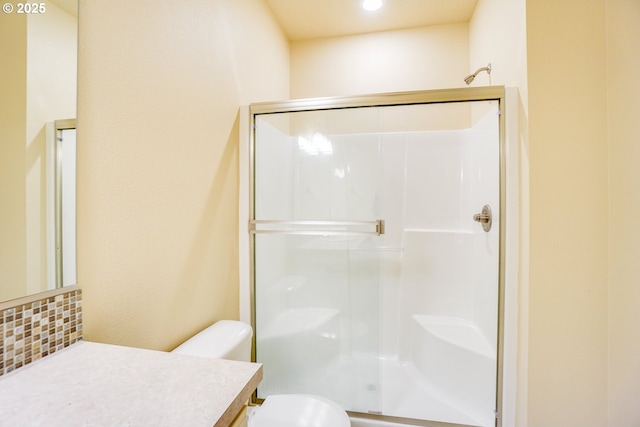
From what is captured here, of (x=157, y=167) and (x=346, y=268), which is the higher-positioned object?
(x=157, y=167)

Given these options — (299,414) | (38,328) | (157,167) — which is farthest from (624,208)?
(38,328)

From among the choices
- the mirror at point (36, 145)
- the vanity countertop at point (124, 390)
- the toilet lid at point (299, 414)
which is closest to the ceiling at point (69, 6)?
the mirror at point (36, 145)

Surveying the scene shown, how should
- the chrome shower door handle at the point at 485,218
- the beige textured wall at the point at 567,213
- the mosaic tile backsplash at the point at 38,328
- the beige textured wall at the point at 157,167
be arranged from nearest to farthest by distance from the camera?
the mosaic tile backsplash at the point at 38,328 < the beige textured wall at the point at 157,167 < the beige textured wall at the point at 567,213 < the chrome shower door handle at the point at 485,218

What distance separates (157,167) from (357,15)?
1916 millimetres

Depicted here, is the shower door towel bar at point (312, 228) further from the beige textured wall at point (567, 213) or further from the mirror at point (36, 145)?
the mirror at point (36, 145)

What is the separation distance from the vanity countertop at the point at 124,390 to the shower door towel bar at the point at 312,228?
91cm

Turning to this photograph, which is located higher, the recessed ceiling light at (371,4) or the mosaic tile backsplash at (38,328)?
the recessed ceiling light at (371,4)

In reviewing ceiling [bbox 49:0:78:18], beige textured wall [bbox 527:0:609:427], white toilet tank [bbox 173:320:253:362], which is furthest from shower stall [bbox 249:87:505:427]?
ceiling [bbox 49:0:78:18]

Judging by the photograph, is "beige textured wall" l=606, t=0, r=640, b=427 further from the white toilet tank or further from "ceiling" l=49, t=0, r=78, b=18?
"ceiling" l=49, t=0, r=78, b=18

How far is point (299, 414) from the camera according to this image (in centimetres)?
105

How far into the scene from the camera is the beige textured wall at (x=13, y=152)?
1.74 ft

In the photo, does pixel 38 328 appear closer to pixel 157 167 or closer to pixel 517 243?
pixel 157 167

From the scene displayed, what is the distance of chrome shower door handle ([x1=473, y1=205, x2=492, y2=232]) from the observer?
4.95 ft

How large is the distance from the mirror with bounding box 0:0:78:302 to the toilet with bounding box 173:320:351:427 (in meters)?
0.50
